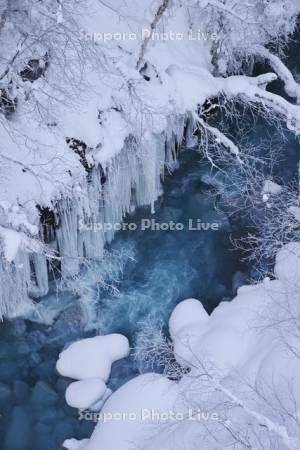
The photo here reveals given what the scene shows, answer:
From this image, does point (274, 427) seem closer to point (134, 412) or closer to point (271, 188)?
point (134, 412)

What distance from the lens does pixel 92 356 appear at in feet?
25.4

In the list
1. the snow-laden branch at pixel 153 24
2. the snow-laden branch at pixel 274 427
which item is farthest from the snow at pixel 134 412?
the snow-laden branch at pixel 153 24

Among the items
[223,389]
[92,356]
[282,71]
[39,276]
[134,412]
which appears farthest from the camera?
[282,71]

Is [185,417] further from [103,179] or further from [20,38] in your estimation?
[20,38]

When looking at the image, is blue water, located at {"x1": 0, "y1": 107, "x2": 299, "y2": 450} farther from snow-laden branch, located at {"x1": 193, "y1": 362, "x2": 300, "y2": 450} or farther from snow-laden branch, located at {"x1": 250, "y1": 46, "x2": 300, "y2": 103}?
snow-laden branch, located at {"x1": 193, "y1": 362, "x2": 300, "y2": 450}

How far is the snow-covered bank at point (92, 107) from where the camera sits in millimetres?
7004

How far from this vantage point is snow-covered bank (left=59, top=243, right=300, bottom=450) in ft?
20.1

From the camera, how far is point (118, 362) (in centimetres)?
787

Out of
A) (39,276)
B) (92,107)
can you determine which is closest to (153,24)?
(92,107)

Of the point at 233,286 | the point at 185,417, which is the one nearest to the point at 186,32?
the point at 233,286

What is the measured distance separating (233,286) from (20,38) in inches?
205

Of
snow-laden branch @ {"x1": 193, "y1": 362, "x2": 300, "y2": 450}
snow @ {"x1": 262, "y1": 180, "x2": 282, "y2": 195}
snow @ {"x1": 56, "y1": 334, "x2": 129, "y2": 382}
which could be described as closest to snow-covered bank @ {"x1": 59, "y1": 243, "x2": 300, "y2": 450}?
snow-laden branch @ {"x1": 193, "y1": 362, "x2": 300, "y2": 450}

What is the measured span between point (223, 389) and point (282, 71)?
23.5 ft

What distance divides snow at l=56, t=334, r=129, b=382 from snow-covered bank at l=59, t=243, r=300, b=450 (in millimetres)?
542
